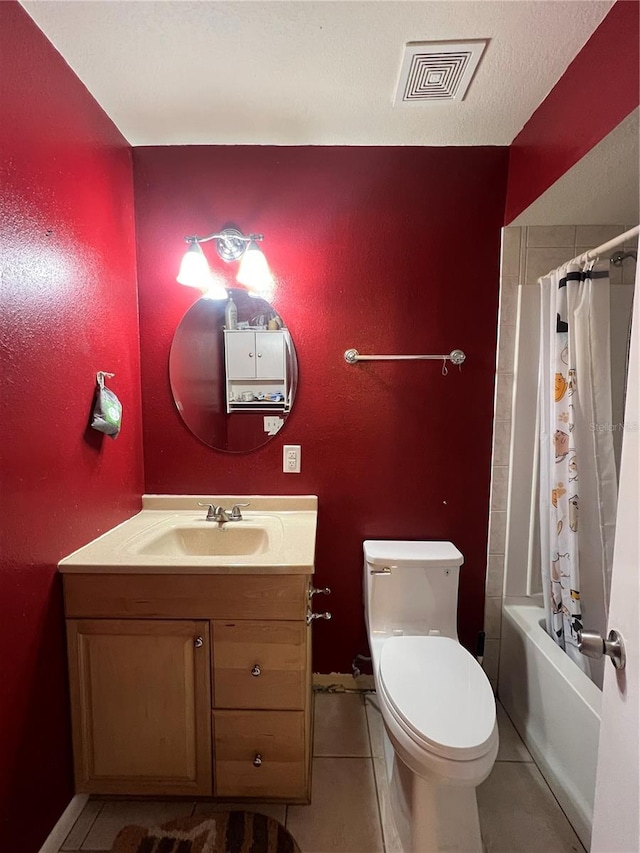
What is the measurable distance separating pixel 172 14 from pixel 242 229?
0.65 meters

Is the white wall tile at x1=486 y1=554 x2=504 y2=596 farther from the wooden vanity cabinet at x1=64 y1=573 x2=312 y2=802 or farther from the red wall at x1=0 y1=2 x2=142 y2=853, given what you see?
the red wall at x1=0 y1=2 x2=142 y2=853

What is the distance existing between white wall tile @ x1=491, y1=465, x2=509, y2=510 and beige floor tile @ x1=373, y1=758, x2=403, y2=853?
1.04 m

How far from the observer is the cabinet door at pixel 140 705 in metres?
1.23

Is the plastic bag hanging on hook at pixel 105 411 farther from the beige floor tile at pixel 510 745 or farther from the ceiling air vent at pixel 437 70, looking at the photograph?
the beige floor tile at pixel 510 745

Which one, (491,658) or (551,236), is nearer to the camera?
(551,236)

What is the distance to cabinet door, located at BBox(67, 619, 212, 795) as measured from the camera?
123 centimetres

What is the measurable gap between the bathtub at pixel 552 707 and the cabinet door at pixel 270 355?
4.56ft

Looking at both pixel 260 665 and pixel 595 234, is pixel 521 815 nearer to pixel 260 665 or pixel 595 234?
pixel 260 665

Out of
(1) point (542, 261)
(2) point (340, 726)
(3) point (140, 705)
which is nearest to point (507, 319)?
(1) point (542, 261)

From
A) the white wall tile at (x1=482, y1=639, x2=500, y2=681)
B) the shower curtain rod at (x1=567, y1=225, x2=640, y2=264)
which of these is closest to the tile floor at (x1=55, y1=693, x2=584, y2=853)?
the white wall tile at (x1=482, y1=639, x2=500, y2=681)

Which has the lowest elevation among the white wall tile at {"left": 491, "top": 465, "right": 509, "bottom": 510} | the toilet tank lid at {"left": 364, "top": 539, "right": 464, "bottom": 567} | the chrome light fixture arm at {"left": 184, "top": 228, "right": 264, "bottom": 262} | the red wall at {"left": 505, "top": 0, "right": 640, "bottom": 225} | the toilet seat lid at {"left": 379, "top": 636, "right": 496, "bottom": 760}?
the toilet seat lid at {"left": 379, "top": 636, "right": 496, "bottom": 760}

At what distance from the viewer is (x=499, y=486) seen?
5.69ft

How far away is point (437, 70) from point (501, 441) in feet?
4.24

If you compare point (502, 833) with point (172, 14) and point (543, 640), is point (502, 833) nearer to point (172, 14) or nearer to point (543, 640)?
point (543, 640)
